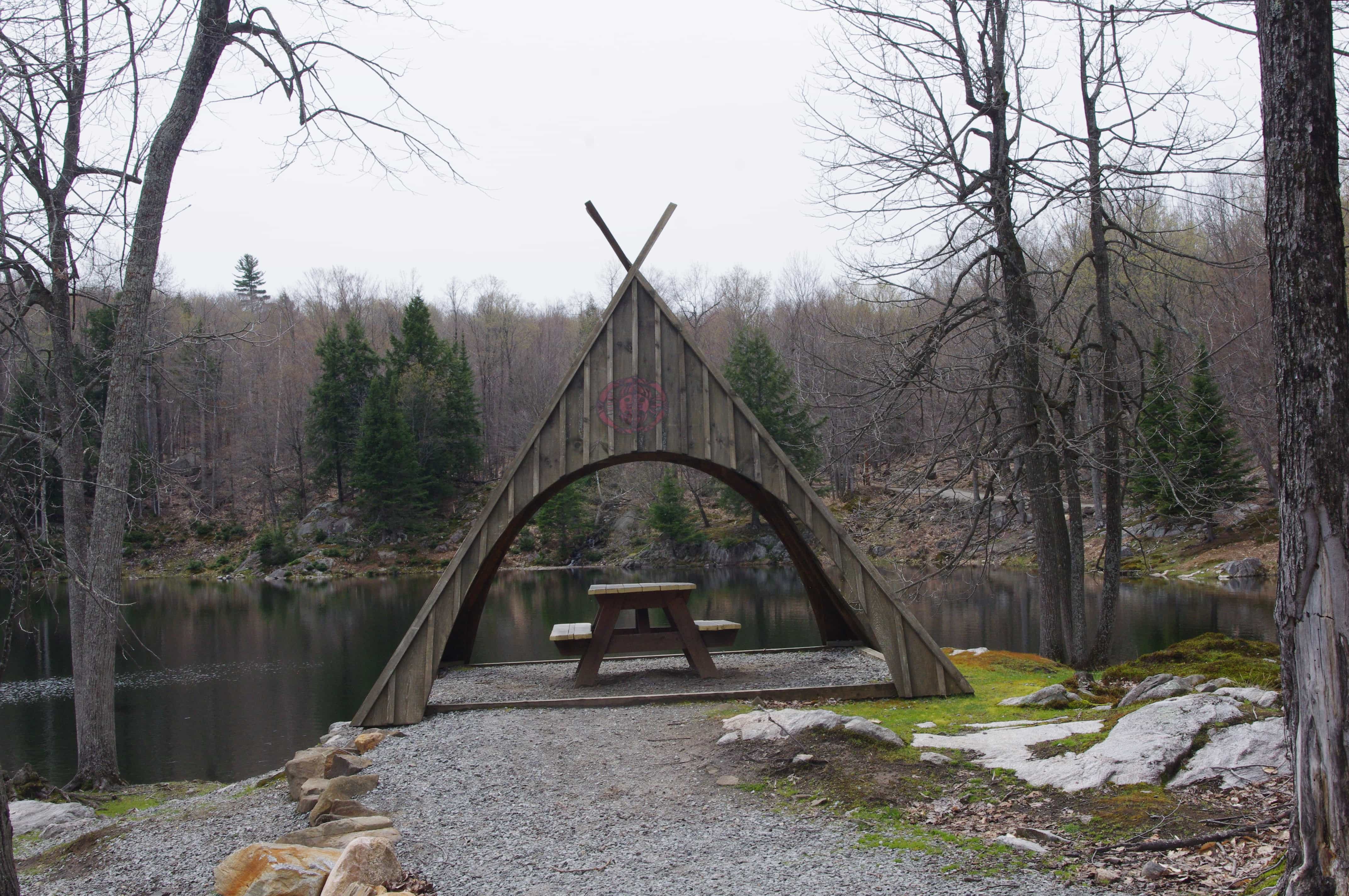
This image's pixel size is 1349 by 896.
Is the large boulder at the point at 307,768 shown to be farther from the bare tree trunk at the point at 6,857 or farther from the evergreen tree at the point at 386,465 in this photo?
the evergreen tree at the point at 386,465

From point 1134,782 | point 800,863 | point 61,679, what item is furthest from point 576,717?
point 61,679

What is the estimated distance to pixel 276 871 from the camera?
456 cm

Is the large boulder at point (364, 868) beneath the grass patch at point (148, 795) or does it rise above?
above

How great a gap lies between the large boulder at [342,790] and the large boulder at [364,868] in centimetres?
119

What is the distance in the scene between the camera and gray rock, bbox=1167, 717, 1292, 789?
4.94 m

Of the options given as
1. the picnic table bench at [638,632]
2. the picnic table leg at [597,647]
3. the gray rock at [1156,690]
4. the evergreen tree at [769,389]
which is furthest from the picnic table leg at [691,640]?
the evergreen tree at [769,389]

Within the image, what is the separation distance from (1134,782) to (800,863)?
1.93 m

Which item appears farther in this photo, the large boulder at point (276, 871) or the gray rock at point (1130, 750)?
the gray rock at point (1130, 750)

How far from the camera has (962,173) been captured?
12.0 m

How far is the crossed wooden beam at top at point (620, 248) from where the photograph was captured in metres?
9.06

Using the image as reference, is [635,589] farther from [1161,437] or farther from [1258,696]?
[1161,437]

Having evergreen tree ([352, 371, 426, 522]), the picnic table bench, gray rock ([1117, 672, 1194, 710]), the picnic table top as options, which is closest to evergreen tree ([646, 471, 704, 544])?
evergreen tree ([352, 371, 426, 522])

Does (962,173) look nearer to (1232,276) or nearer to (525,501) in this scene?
(525,501)

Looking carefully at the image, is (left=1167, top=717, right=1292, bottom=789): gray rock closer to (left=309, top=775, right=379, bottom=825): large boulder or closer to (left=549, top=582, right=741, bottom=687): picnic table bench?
(left=309, top=775, right=379, bottom=825): large boulder
